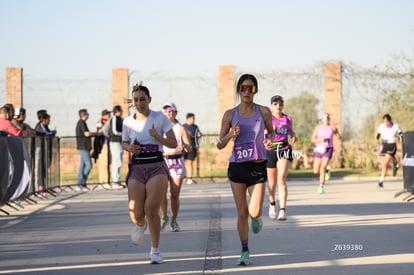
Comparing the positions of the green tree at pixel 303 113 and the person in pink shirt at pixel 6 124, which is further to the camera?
the green tree at pixel 303 113

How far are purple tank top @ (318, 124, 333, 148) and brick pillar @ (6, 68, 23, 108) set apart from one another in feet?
51.3

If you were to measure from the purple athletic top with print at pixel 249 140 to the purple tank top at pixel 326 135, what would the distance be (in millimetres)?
11206

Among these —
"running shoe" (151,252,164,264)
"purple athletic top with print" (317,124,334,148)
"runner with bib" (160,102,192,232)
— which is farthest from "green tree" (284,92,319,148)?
"running shoe" (151,252,164,264)

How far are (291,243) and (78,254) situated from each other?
2730 mm

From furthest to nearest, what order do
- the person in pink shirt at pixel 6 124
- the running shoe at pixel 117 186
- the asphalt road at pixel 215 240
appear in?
the running shoe at pixel 117 186
the person in pink shirt at pixel 6 124
the asphalt road at pixel 215 240

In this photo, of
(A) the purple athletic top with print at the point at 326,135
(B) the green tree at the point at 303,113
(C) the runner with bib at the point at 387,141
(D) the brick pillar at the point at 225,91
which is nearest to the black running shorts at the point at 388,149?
(C) the runner with bib at the point at 387,141

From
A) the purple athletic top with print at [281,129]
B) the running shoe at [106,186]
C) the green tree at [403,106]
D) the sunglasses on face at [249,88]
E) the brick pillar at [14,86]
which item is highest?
the brick pillar at [14,86]

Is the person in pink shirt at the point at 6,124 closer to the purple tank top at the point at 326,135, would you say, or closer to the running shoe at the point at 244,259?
the purple tank top at the point at 326,135

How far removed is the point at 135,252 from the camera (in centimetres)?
1220

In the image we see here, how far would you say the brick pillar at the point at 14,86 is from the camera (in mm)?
35188

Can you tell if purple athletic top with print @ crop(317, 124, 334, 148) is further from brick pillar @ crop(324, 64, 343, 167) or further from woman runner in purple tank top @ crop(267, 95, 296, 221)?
brick pillar @ crop(324, 64, 343, 167)

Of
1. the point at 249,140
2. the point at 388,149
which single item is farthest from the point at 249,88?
the point at 388,149

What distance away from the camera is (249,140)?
1108cm

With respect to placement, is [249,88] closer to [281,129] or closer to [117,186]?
[281,129]
